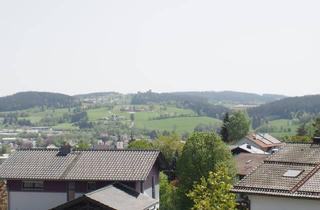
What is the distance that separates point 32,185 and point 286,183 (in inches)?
749

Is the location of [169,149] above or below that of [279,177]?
below

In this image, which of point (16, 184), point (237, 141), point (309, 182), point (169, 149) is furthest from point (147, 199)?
point (237, 141)

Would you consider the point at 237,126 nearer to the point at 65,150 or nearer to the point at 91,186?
the point at 65,150

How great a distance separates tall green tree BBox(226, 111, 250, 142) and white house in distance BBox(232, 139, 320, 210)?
268 feet

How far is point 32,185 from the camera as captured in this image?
130 feet

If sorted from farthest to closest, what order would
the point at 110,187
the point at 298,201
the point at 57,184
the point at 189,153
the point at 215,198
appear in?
1. the point at 189,153
2. the point at 57,184
3. the point at 110,187
4. the point at 298,201
5. the point at 215,198

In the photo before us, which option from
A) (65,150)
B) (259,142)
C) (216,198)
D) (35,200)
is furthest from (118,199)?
(259,142)

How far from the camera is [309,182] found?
1072 inches

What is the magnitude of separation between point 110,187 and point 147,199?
2.50 metres

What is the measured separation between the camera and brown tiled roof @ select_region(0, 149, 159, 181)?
37.8 m

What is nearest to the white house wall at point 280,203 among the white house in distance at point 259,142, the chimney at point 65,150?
the chimney at point 65,150

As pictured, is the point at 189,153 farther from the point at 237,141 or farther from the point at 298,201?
the point at 237,141

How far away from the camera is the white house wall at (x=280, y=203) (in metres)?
26.6

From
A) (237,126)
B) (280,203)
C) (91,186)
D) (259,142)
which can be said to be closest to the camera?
(280,203)
